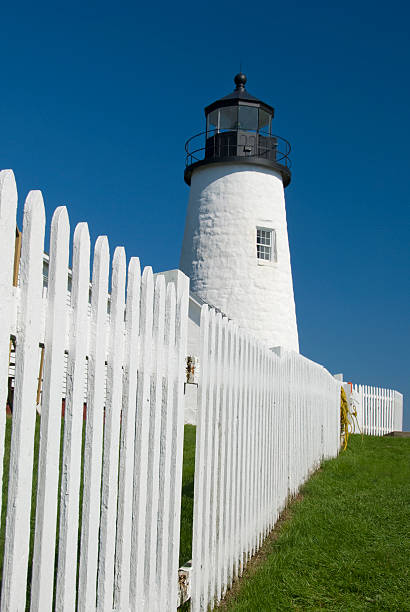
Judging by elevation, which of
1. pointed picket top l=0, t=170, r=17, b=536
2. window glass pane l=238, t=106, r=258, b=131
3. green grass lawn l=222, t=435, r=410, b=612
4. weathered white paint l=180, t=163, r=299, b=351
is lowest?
green grass lawn l=222, t=435, r=410, b=612

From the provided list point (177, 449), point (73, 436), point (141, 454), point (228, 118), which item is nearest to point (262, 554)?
point (177, 449)

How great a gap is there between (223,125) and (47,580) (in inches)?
859

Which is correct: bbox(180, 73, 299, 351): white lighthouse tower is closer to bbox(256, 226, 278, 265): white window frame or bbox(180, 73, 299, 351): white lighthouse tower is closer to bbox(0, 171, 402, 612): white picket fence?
bbox(256, 226, 278, 265): white window frame

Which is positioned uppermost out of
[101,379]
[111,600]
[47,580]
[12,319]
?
[12,319]

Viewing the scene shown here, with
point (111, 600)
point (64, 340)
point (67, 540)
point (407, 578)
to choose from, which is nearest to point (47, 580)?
point (67, 540)

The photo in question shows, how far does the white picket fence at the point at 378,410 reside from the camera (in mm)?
22609

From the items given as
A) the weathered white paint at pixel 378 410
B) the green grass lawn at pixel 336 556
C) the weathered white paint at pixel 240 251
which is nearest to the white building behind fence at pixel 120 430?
the green grass lawn at pixel 336 556

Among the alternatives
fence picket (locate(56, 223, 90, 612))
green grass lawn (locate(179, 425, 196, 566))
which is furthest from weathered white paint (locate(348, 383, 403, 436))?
fence picket (locate(56, 223, 90, 612))

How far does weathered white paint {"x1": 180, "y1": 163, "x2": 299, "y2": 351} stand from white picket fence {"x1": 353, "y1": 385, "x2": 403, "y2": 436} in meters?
4.11

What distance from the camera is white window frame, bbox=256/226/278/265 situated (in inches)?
795

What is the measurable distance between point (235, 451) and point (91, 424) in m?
2.28

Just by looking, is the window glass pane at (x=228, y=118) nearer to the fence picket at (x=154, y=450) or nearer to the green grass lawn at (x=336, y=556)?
the green grass lawn at (x=336, y=556)

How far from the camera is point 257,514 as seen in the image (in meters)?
5.13

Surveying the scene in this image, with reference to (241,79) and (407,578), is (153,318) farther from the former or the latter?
(241,79)
